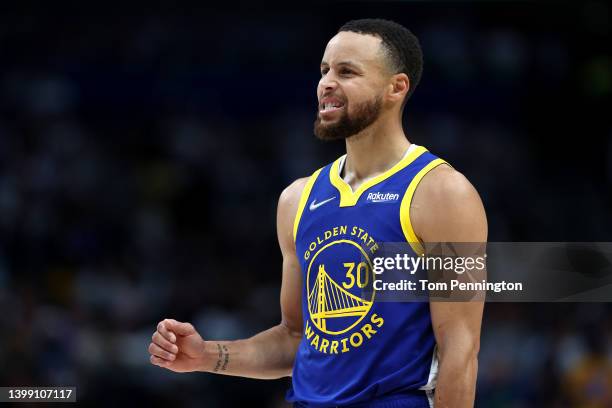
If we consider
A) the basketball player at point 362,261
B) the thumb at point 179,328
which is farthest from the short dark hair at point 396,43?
the thumb at point 179,328

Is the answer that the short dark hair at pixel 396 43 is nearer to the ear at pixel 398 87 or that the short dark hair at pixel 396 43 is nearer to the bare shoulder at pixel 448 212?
the ear at pixel 398 87

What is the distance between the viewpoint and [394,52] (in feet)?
14.7

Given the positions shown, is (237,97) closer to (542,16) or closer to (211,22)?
(211,22)

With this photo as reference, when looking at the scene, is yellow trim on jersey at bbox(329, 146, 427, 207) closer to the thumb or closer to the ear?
the ear

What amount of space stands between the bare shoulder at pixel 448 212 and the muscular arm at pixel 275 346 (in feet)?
2.48

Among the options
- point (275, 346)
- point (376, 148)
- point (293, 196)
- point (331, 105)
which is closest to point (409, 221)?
point (376, 148)

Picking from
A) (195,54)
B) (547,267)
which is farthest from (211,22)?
(547,267)

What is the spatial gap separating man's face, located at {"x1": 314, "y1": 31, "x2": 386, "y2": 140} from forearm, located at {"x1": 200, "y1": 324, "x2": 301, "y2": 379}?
1.03 m

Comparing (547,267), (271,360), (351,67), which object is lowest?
(271,360)

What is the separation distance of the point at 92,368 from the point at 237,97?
492 centimetres

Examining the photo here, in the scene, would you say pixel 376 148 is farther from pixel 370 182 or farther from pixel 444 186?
pixel 444 186

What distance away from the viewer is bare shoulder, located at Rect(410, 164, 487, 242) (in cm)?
405

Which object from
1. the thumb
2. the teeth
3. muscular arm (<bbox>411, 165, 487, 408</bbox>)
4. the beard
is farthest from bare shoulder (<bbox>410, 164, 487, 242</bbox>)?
the thumb

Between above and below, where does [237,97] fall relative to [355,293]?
above
